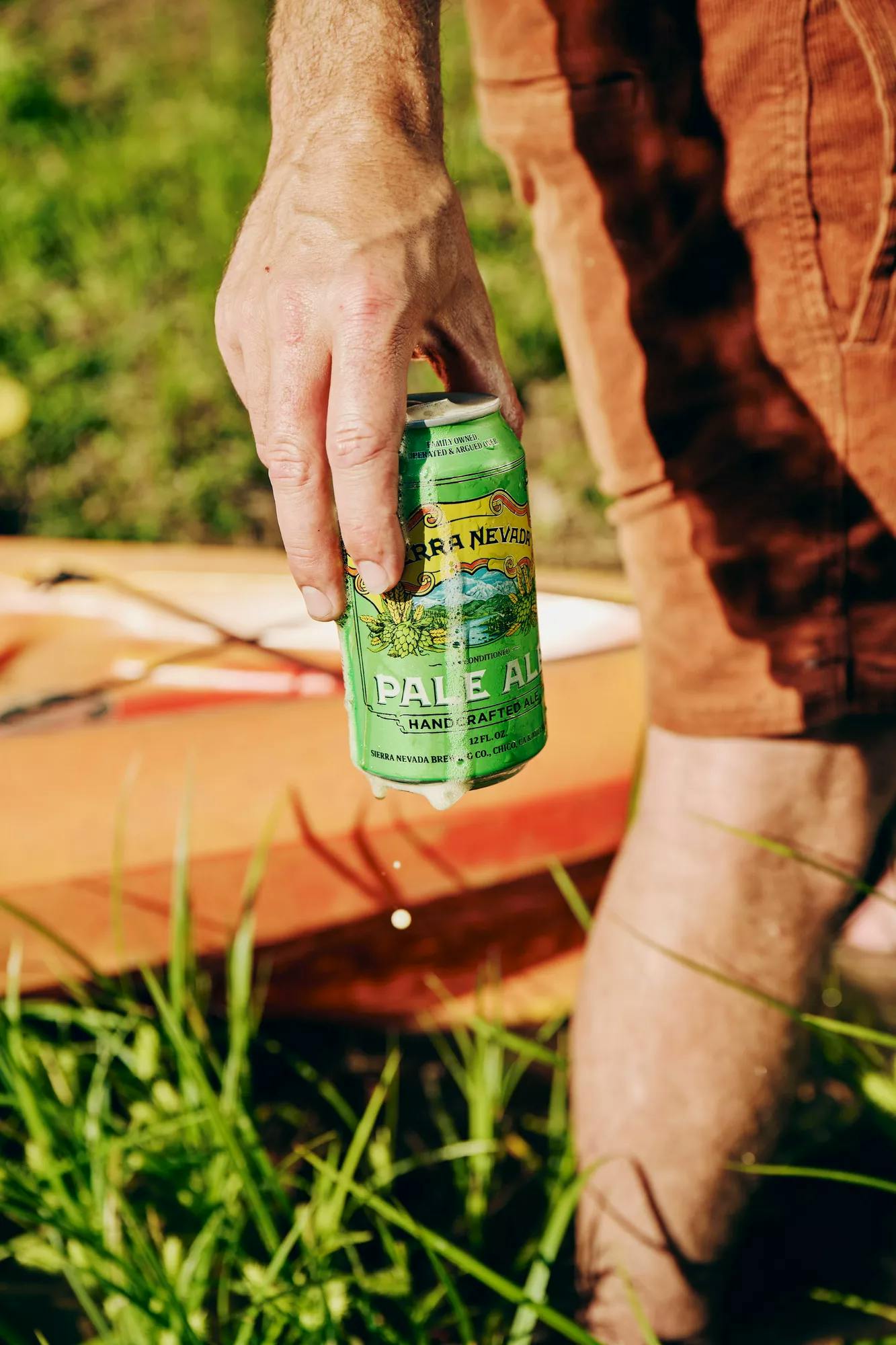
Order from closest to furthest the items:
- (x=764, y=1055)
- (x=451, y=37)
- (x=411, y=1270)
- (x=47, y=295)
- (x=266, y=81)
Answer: (x=266, y=81), (x=764, y=1055), (x=411, y=1270), (x=47, y=295), (x=451, y=37)

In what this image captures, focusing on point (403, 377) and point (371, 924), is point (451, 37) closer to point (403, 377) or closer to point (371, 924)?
point (371, 924)

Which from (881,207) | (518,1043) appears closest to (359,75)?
(881,207)

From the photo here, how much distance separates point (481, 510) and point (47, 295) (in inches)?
131

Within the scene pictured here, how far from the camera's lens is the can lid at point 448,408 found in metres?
0.85

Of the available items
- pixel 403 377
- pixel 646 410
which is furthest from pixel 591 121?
pixel 403 377

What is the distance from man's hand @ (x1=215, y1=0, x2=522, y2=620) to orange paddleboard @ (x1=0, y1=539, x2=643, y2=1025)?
758 millimetres

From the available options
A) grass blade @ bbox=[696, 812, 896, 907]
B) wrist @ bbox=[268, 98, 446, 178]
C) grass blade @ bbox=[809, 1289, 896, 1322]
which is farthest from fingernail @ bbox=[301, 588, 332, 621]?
grass blade @ bbox=[809, 1289, 896, 1322]

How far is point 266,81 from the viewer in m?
0.96

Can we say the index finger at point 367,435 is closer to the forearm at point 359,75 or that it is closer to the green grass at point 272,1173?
the forearm at point 359,75

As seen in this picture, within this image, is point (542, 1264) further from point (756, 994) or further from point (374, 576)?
point (374, 576)

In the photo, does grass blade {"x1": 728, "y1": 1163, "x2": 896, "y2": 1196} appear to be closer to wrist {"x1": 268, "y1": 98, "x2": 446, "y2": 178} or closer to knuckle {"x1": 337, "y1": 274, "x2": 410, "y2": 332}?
knuckle {"x1": 337, "y1": 274, "x2": 410, "y2": 332}

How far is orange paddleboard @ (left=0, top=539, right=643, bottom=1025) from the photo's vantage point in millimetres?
1563

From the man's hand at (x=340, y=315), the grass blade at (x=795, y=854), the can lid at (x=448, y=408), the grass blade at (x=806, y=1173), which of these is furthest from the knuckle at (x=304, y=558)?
the grass blade at (x=806, y=1173)

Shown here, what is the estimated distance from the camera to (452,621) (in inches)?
34.3
